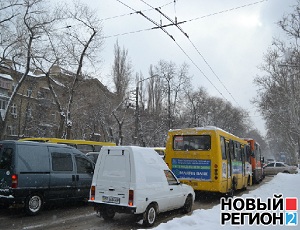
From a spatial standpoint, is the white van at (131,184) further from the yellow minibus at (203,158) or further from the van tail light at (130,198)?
the yellow minibus at (203,158)

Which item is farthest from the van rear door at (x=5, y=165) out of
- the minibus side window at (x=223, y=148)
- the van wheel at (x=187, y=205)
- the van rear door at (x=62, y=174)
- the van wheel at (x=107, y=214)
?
the minibus side window at (x=223, y=148)

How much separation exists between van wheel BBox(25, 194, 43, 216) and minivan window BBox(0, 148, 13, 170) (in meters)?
1.10

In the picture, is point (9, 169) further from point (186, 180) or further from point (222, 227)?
point (186, 180)

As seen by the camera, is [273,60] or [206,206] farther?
[273,60]

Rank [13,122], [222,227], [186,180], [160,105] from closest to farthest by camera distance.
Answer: [222,227], [186,180], [13,122], [160,105]

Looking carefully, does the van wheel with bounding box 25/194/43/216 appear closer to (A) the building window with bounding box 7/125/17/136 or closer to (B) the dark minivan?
(B) the dark minivan

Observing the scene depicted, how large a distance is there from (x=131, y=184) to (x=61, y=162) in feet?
11.4

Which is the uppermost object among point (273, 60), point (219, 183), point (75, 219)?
point (273, 60)

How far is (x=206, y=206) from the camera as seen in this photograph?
1318cm

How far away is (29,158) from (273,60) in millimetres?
40345

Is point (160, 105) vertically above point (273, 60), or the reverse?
point (273, 60)

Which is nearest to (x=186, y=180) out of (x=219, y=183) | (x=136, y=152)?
(x=219, y=183)

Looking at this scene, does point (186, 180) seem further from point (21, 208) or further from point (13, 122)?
point (13, 122)

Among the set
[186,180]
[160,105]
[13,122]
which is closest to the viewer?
[186,180]
